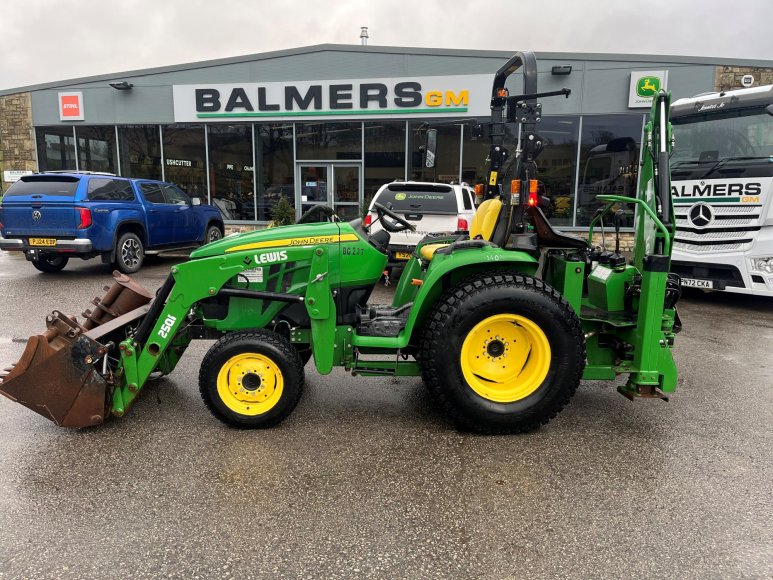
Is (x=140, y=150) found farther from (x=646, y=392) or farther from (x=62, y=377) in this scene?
(x=646, y=392)

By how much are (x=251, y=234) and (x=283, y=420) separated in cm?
139

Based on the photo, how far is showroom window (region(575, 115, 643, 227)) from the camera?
14.0 metres

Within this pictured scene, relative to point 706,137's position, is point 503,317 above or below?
below

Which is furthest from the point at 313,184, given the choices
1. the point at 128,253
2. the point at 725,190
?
the point at 725,190

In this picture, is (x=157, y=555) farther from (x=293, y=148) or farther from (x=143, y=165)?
(x=143, y=165)

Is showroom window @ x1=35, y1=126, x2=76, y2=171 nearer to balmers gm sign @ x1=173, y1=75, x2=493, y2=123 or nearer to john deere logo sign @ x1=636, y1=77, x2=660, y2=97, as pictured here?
balmers gm sign @ x1=173, y1=75, x2=493, y2=123

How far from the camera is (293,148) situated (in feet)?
51.8

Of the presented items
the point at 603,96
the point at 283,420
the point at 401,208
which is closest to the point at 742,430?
the point at 283,420

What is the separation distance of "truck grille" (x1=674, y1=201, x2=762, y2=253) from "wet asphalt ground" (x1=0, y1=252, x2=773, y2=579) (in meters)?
3.77

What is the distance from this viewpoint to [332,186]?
1585cm

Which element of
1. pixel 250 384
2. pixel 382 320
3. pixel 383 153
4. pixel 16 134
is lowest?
pixel 250 384

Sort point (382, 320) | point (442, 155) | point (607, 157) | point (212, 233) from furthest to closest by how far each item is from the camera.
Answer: point (442, 155)
point (607, 157)
point (212, 233)
point (382, 320)

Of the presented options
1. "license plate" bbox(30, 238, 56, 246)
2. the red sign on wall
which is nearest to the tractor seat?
"license plate" bbox(30, 238, 56, 246)

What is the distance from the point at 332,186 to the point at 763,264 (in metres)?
11.2
